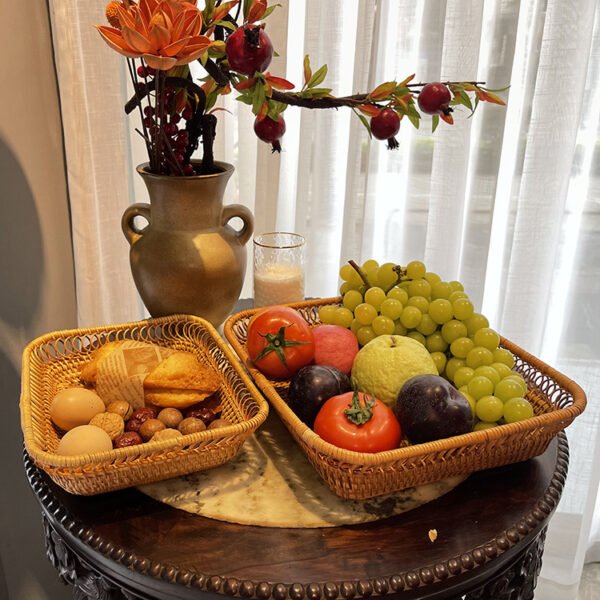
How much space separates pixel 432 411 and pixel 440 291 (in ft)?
0.80

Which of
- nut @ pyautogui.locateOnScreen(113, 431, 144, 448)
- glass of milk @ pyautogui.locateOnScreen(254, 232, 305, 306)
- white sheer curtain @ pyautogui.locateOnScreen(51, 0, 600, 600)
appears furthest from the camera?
white sheer curtain @ pyautogui.locateOnScreen(51, 0, 600, 600)

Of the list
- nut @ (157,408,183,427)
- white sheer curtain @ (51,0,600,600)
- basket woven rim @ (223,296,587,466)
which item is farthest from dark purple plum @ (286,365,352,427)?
white sheer curtain @ (51,0,600,600)

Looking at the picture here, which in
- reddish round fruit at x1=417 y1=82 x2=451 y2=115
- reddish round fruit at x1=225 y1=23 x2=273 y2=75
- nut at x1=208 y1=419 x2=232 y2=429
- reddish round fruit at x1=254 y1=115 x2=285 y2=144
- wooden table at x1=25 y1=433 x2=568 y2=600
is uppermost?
reddish round fruit at x1=225 y1=23 x2=273 y2=75

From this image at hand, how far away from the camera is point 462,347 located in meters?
0.88

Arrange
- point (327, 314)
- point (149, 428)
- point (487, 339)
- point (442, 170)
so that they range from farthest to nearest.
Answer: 1. point (442, 170)
2. point (327, 314)
3. point (487, 339)
4. point (149, 428)

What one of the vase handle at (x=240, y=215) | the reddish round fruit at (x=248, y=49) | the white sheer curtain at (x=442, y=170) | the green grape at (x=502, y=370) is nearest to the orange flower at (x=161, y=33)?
the reddish round fruit at (x=248, y=49)

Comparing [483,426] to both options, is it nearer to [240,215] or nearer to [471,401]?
[471,401]

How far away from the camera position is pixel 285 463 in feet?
2.64

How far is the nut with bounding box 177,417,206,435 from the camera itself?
770 mm

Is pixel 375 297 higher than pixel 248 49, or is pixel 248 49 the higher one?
pixel 248 49

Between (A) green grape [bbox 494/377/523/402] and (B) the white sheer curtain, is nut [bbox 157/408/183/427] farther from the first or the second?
(B) the white sheer curtain

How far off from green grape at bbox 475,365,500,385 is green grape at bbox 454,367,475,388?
0.03 ft

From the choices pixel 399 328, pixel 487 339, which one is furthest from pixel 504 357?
pixel 399 328

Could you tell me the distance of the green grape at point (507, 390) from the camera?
2.54ft
